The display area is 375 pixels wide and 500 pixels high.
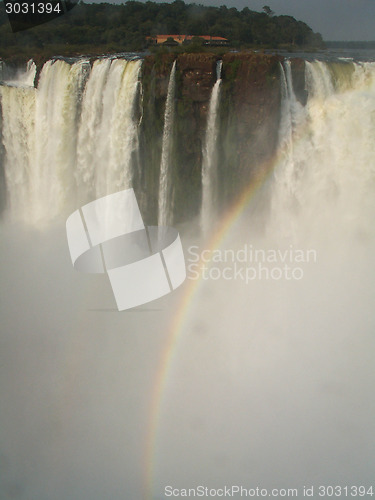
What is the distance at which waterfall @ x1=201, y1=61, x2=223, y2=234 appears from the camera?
1203cm

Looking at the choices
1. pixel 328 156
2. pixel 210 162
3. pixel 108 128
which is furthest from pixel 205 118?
pixel 328 156

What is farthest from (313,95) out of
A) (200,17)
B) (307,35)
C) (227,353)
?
(200,17)

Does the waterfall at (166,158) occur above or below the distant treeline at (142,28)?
below

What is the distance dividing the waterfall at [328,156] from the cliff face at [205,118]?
1.45ft

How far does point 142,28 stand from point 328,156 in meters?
16.3

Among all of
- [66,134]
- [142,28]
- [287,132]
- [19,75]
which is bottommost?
[287,132]

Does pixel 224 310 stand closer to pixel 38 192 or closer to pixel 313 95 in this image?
pixel 313 95

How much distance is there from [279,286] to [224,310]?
4.60ft

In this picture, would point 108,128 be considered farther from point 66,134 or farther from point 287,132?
point 287,132

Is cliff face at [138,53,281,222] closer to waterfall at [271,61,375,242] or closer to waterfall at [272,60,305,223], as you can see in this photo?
waterfall at [272,60,305,223]

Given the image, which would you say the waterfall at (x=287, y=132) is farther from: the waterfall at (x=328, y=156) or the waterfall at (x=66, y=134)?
the waterfall at (x=66, y=134)

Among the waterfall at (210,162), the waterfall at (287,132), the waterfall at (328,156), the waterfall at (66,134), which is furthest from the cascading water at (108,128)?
the waterfall at (328,156)

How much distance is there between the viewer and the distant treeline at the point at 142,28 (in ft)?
71.3

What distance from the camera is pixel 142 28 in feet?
80.8
